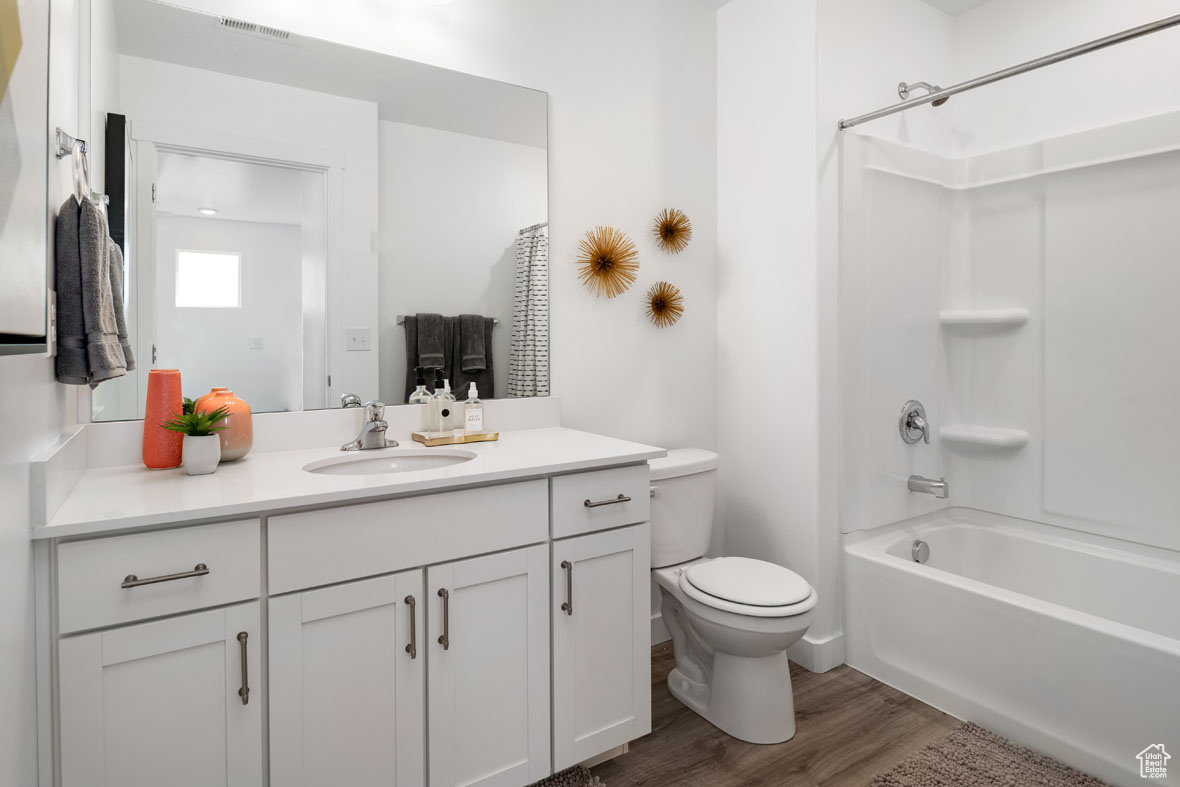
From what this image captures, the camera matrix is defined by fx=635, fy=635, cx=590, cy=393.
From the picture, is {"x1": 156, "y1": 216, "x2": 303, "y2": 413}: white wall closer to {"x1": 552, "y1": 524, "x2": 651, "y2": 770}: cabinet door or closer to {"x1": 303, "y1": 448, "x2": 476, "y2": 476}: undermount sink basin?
{"x1": 303, "y1": 448, "x2": 476, "y2": 476}: undermount sink basin

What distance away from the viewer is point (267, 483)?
1.35m

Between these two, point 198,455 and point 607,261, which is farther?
point 607,261

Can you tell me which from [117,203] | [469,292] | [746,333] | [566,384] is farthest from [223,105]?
[746,333]

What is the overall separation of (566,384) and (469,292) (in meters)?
0.48

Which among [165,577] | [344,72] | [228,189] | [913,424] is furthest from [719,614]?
[344,72]

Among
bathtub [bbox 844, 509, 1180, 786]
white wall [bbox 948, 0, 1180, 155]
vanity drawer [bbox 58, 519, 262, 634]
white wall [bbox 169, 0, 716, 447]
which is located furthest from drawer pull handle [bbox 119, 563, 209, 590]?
white wall [bbox 948, 0, 1180, 155]

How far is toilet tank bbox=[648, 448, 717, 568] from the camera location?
7.03 feet

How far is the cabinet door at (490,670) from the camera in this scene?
1.43 meters

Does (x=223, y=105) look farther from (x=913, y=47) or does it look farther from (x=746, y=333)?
(x=913, y=47)

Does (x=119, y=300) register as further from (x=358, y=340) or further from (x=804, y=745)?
(x=804, y=745)

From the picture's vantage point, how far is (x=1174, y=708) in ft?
5.08

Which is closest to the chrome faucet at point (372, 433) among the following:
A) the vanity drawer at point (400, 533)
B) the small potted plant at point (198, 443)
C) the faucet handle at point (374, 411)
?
the faucet handle at point (374, 411)

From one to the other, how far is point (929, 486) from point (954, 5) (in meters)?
2.00

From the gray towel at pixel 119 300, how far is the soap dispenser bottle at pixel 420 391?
715 millimetres
